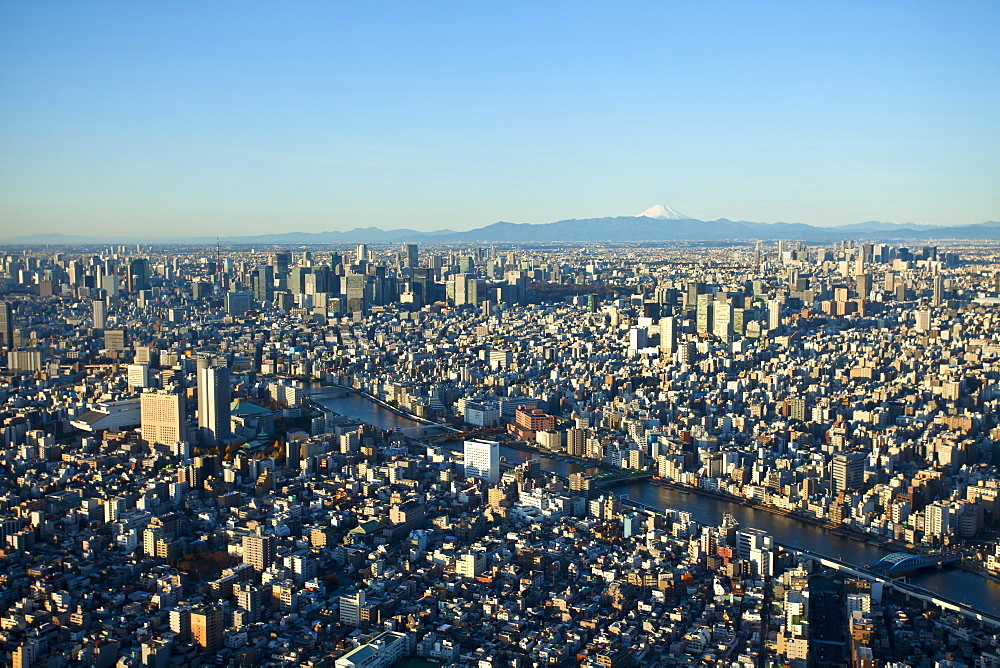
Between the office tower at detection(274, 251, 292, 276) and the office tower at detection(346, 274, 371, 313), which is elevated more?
the office tower at detection(274, 251, 292, 276)

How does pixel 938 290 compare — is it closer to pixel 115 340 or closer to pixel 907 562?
A: pixel 907 562

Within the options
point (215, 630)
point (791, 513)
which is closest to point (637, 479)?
point (791, 513)

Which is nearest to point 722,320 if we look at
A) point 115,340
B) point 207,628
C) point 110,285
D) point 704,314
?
point 704,314

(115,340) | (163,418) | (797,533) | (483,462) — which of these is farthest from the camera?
(115,340)

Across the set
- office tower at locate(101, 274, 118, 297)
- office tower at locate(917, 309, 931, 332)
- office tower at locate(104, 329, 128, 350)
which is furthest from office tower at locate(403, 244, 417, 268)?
office tower at locate(917, 309, 931, 332)

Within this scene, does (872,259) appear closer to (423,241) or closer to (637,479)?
(637,479)

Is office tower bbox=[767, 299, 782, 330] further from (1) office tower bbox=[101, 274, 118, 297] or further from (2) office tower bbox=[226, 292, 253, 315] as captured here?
(1) office tower bbox=[101, 274, 118, 297]
